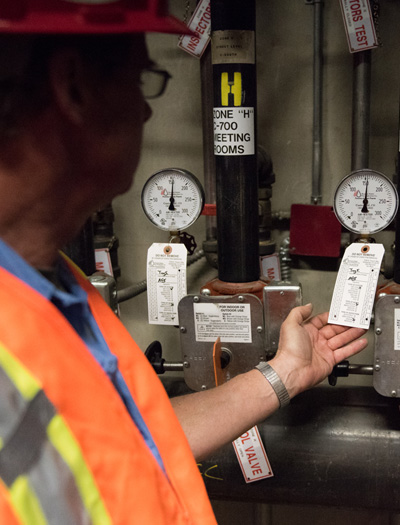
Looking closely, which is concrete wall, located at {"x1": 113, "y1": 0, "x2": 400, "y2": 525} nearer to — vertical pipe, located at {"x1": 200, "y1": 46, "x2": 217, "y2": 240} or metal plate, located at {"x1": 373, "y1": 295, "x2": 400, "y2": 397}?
vertical pipe, located at {"x1": 200, "y1": 46, "x2": 217, "y2": 240}

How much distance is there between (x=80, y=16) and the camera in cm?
47

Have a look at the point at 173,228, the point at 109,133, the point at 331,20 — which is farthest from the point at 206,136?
the point at 109,133

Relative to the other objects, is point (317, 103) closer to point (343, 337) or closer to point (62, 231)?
point (343, 337)

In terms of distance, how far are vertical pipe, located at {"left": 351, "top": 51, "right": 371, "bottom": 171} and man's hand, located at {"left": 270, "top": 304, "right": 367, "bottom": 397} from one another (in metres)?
0.47

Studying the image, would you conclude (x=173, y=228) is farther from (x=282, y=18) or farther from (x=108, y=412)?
(x=108, y=412)

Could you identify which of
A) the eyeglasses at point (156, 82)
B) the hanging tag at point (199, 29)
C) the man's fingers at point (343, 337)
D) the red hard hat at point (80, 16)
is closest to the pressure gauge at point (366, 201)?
the man's fingers at point (343, 337)

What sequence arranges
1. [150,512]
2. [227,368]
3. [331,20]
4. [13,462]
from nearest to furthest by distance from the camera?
[13,462] < [150,512] < [227,368] < [331,20]

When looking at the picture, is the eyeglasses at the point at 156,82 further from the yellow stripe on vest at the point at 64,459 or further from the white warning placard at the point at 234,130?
the white warning placard at the point at 234,130

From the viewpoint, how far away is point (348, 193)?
1257 mm

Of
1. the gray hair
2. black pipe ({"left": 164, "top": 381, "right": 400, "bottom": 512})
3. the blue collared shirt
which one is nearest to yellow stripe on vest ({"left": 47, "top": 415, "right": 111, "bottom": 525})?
the blue collared shirt

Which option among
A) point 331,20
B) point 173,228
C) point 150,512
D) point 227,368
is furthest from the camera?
point 331,20

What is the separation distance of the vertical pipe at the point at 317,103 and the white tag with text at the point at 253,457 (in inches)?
25.7

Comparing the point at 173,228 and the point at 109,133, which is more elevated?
the point at 109,133

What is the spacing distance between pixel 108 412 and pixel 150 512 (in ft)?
0.37
